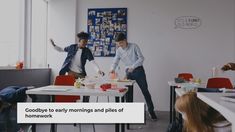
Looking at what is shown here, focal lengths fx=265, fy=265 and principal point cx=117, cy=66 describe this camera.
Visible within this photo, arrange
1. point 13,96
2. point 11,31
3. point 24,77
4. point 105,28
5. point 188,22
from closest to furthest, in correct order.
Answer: point 13,96 → point 24,77 → point 11,31 → point 188,22 → point 105,28

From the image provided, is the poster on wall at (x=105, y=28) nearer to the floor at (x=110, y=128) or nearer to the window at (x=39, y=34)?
the window at (x=39, y=34)

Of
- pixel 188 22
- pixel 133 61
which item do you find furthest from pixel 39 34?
pixel 188 22

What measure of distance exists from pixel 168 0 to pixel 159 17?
39cm

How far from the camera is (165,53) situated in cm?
553

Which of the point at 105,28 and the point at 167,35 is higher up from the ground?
the point at 105,28

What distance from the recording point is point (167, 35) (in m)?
5.52

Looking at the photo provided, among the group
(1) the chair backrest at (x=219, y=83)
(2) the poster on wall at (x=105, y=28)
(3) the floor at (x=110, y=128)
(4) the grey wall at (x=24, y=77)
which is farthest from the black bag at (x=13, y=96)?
(2) the poster on wall at (x=105, y=28)

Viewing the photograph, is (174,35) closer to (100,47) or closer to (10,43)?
(100,47)

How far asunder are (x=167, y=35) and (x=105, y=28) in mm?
1311

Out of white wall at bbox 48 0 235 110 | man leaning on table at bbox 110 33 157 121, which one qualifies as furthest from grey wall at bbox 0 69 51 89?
man leaning on table at bbox 110 33 157 121

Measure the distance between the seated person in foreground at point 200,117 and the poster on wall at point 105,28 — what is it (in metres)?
4.20

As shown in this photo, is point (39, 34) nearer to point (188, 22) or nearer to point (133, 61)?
point (133, 61)

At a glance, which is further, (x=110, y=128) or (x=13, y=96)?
(x=110, y=128)

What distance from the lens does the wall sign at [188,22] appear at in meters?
5.45
